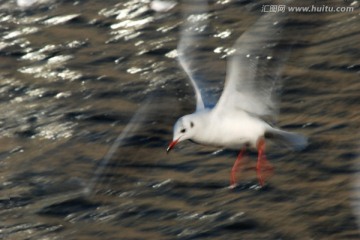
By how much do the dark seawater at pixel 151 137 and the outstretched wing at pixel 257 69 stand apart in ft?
0.77

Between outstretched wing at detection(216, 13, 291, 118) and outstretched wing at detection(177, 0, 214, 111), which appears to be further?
outstretched wing at detection(177, 0, 214, 111)

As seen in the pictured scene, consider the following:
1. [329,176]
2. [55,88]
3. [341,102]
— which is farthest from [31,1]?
[329,176]

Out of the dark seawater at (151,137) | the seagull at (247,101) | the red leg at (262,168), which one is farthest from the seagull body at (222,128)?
the red leg at (262,168)

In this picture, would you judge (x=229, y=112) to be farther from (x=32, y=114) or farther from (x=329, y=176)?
(x=32, y=114)

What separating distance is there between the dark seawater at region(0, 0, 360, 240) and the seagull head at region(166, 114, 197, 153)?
0.91 feet

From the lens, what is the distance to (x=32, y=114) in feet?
41.3

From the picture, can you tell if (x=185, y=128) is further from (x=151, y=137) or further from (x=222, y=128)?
(x=151, y=137)

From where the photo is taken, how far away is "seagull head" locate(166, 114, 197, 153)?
8.82 metres

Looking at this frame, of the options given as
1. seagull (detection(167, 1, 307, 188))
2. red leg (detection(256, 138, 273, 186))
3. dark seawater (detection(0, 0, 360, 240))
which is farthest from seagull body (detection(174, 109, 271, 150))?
red leg (detection(256, 138, 273, 186))

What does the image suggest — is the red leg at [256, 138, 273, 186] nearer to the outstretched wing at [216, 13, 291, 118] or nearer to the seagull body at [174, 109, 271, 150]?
the seagull body at [174, 109, 271, 150]

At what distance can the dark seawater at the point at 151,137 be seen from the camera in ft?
31.4

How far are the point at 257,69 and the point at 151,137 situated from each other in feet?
4.87

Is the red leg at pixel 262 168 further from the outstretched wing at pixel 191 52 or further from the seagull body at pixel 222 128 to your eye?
the outstretched wing at pixel 191 52

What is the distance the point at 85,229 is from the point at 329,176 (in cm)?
196
